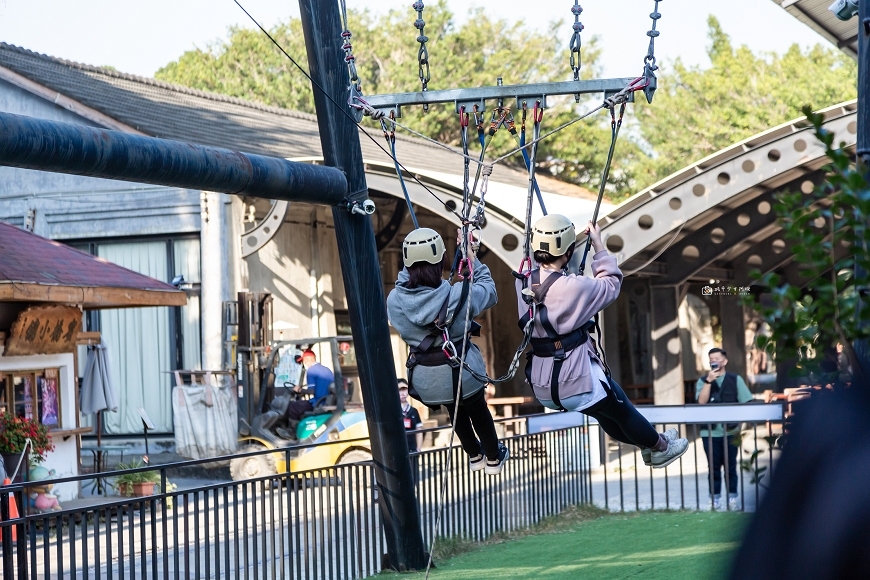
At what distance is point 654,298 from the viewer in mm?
22438

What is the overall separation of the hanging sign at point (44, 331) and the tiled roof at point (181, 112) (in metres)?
4.81

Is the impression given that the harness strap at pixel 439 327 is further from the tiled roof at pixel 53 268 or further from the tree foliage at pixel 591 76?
the tree foliage at pixel 591 76

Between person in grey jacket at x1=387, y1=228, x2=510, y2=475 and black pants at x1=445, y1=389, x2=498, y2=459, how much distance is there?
0.95ft

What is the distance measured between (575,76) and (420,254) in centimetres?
143

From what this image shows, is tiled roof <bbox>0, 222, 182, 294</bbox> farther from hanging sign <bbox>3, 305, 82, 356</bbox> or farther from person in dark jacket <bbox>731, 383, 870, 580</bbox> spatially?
person in dark jacket <bbox>731, 383, 870, 580</bbox>

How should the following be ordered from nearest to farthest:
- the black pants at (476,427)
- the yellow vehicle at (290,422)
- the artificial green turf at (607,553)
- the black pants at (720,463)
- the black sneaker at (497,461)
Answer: the black pants at (476,427), the black sneaker at (497,461), the artificial green turf at (607,553), the black pants at (720,463), the yellow vehicle at (290,422)

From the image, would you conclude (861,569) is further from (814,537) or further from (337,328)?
(337,328)

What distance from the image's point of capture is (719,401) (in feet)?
46.0

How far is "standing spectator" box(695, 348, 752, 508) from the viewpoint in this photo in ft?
44.0

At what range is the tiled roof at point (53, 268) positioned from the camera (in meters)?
14.0

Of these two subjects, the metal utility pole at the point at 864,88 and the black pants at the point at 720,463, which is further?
the black pants at the point at 720,463

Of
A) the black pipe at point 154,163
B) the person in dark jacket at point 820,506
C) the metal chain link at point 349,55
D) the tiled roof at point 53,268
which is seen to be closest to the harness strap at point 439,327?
the metal chain link at point 349,55

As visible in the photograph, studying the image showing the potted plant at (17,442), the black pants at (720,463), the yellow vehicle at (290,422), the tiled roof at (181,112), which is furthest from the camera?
the tiled roof at (181,112)

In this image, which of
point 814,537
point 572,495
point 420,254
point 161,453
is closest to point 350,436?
point 572,495
